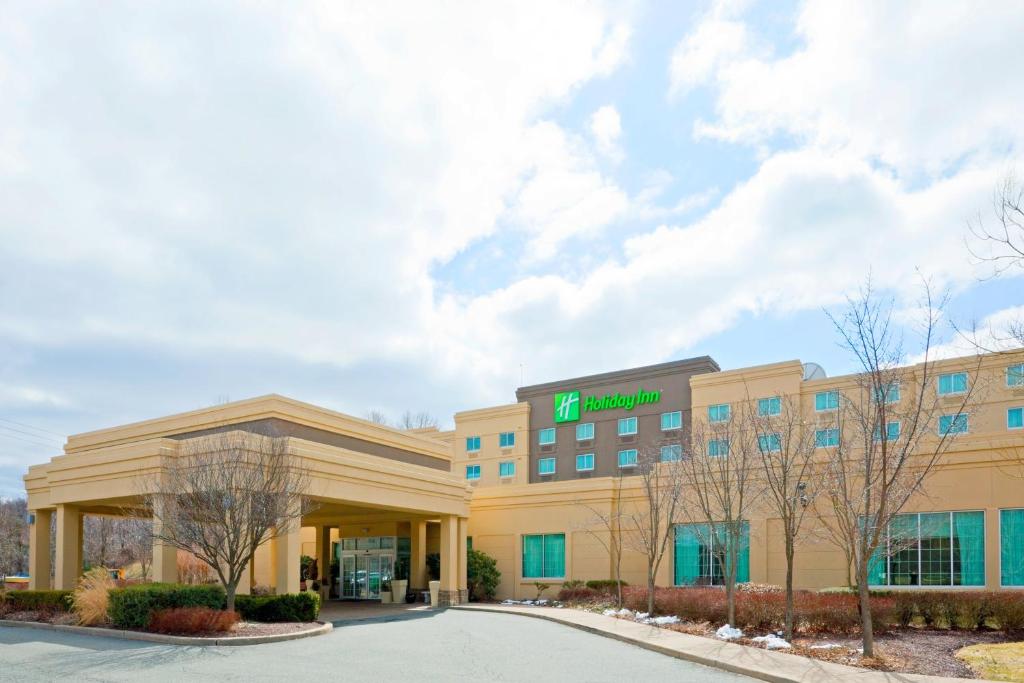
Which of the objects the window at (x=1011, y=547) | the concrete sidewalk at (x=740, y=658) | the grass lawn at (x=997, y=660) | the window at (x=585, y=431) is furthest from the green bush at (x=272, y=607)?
the window at (x=585, y=431)

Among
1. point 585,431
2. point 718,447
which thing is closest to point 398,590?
point 718,447

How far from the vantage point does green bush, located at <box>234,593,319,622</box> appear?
2147 cm

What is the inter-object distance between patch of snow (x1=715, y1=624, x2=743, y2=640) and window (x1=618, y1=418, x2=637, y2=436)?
29.7 meters

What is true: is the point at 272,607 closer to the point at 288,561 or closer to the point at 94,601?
the point at 288,561

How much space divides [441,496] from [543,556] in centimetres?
616

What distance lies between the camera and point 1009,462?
2333 cm

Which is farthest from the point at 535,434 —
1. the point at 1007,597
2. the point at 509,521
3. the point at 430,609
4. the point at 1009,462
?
the point at 1007,597

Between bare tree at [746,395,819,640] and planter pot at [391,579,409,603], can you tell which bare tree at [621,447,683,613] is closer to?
bare tree at [746,395,819,640]

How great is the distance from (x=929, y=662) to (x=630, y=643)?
581cm

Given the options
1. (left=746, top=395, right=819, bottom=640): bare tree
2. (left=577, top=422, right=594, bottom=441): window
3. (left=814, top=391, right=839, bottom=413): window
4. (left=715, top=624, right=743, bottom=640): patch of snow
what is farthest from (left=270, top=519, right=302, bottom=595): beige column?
(left=577, top=422, right=594, bottom=441): window

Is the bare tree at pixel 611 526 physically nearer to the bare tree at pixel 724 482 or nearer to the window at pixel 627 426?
the bare tree at pixel 724 482

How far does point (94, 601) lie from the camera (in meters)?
20.5

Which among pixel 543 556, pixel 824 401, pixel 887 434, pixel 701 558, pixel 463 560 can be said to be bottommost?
pixel 543 556

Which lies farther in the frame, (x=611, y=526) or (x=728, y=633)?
(x=611, y=526)
